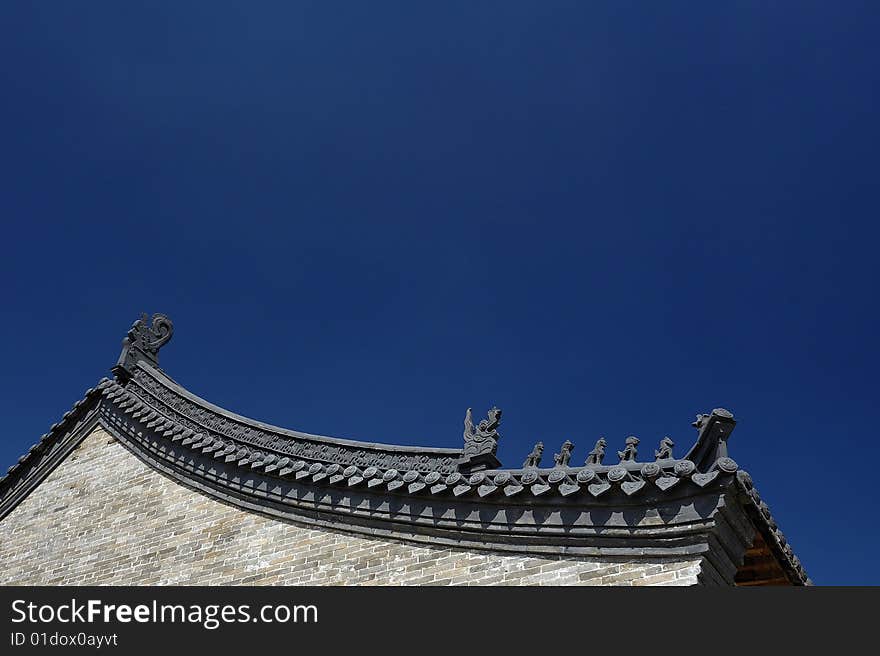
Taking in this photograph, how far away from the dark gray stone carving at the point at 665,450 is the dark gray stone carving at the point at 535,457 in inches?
53.8

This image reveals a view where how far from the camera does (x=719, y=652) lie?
7023 mm

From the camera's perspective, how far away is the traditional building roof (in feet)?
26.0

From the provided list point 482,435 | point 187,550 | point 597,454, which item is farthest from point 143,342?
point 597,454

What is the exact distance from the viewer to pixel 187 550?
35.3 feet

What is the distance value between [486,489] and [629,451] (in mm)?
1564

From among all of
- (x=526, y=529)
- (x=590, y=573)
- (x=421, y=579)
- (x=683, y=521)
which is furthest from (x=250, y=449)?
(x=683, y=521)

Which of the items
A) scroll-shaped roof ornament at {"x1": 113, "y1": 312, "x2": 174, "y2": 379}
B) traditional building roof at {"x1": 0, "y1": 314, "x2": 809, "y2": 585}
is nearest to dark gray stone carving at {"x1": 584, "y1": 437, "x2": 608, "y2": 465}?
traditional building roof at {"x1": 0, "y1": 314, "x2": 809, "y2": 585}

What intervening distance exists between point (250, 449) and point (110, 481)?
2586 mm

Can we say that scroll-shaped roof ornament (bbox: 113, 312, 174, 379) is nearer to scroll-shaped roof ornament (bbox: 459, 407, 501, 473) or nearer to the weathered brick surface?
the weathered brick surface

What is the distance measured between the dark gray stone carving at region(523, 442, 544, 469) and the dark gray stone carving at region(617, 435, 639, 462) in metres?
0.95

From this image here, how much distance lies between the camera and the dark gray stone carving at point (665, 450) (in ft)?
27.1

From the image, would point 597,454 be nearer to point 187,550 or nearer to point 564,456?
point 564,456

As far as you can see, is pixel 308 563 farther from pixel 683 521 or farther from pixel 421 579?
pixel 683 521

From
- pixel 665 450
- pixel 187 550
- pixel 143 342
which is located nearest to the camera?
pixel 665 450
